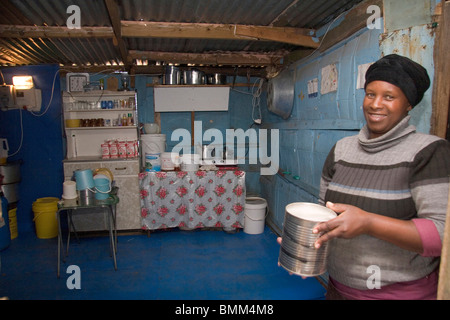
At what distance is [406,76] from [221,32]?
2.39m

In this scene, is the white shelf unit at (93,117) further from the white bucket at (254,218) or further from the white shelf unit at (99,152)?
the white bucket at (254,218)

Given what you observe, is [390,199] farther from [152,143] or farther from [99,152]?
[99,152]

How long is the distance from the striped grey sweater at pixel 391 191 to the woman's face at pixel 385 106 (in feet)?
0.14

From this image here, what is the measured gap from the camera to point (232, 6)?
8.70 feet

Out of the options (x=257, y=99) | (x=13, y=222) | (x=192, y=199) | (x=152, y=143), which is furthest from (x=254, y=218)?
(x=13, y=222)

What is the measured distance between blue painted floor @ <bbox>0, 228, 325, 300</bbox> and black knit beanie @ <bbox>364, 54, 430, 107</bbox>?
2.13 meters

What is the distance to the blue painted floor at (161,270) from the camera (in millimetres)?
2680

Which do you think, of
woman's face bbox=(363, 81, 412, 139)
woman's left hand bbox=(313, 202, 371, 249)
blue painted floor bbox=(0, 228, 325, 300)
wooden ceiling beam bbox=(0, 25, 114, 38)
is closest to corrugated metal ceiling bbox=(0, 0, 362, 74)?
wooden ceiling beam bbox=(0, 25, 114, 38)

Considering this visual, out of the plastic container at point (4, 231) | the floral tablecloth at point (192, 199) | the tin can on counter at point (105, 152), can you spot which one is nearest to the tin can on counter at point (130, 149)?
the tin can on counter at point (105, 152)

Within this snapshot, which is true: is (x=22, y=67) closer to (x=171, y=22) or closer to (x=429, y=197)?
(x=171, y=22)

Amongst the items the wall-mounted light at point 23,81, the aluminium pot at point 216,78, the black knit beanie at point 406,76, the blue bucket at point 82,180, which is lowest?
the blue bucket at point 82,180

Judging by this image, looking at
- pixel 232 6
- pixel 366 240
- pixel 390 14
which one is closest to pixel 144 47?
pixel 232 6

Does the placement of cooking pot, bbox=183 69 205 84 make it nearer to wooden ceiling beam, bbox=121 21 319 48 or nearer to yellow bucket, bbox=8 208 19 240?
wooden ceiling beam, bbox=121 21 319 48

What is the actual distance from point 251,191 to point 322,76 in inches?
115
